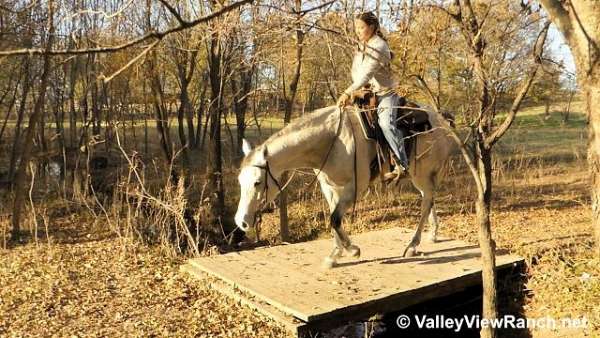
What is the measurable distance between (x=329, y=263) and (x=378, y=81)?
1797mm

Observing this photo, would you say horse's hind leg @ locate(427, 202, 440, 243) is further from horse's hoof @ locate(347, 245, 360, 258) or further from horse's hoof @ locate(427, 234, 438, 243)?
horse's hoof @ locate(347, 245, 360, 258)

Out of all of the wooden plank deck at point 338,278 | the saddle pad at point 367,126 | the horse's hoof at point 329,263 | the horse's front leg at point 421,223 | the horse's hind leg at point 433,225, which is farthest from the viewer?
the horse's hind leg at point 433,225

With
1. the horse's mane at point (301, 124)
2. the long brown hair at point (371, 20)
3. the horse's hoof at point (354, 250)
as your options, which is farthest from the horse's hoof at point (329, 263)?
the long brown hair at point (371, 20)

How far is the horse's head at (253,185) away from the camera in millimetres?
4461

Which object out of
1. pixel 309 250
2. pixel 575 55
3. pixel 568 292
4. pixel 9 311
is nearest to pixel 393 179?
pixel 309 250

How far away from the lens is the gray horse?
4.50 metres

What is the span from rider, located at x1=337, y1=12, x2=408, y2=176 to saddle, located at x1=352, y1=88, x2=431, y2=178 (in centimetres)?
6

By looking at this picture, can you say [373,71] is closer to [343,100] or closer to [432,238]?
[343,100]

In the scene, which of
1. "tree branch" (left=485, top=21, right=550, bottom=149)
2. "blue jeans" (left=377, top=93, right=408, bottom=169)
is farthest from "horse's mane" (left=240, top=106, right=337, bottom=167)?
"tree branch" (left=485, top=21, right=550, bottom=149)

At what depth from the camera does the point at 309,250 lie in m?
5.78

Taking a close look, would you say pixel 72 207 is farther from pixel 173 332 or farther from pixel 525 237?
pixel 525 237

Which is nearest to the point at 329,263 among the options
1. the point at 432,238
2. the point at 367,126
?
the point at 367,126

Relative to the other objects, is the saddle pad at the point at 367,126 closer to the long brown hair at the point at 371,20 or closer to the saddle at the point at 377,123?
the saddle at the point at 377,123

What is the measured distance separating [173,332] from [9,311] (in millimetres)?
1594
